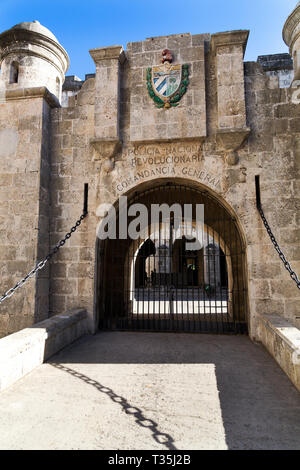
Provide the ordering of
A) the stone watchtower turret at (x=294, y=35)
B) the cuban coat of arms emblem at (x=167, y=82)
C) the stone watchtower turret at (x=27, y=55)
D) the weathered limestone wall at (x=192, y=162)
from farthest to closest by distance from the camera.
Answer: the stone watchtower turret at (x=27, y=55) < the stone watchtower turret at (x=294, y=35) < the cuban coat of arms emblem at (x=167, y=82) < the weathered limestone wall at (x=192, y=162)

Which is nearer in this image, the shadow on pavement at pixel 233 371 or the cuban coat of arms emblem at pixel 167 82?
the shadow on pavement at pixel 233 371

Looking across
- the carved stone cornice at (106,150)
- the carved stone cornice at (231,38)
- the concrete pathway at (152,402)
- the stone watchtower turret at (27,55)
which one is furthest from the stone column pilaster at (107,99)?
the concrete pathway at (152,402)

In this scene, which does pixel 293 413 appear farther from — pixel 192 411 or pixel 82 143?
pixel 82 143

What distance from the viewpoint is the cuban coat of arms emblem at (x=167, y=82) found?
5.39 meters

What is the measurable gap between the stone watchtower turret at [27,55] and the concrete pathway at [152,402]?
201 inches

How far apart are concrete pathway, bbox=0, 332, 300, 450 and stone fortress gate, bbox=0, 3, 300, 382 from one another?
4.47 feet

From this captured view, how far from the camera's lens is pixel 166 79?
17.9 feet

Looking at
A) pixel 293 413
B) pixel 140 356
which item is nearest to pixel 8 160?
pixel 140 356

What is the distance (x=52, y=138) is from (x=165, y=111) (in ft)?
7.16

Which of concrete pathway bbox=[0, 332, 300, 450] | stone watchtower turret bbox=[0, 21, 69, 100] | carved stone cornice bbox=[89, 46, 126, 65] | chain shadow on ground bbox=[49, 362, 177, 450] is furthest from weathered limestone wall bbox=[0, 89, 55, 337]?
chain shadow on ground bbox=[49, 362, 177, 450]

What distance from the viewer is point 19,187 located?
18.1 feet

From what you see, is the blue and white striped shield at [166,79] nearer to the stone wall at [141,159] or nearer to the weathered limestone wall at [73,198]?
the stone wall at [141,159]

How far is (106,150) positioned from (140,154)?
1.97ft

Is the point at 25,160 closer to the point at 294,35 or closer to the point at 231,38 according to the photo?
the point at 231,38
